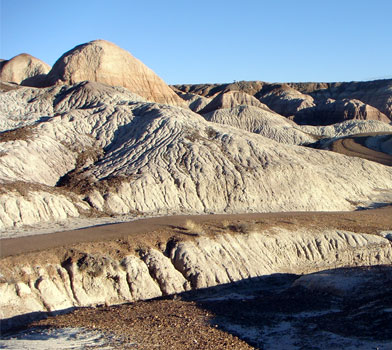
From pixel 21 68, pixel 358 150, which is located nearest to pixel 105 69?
pixel 358 150

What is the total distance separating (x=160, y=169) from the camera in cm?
3850

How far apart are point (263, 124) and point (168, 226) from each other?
5770 centimetres

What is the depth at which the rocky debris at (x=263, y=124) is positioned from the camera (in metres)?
77.2

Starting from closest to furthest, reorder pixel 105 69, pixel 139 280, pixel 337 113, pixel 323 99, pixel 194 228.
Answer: pixel 139 280
pixel 194 228
pixel 105 69
pixel 337 113
pixel 323 99

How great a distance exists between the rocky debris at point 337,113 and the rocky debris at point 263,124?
69.7ft

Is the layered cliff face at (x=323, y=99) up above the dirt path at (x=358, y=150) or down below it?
above

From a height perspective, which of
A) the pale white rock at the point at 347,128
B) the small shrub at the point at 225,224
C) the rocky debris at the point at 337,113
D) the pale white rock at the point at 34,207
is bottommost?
the small shrub at the point at 225,224

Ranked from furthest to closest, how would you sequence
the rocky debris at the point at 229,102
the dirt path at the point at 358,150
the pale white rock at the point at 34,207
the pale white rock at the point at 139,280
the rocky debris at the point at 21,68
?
the rocky debris at the point at 229,102
the rocky debris at the point at 21,68
the dirt path at the point at 358,150
the pale white rock at the point at 34,207
the pale white rock at the point at 139,280

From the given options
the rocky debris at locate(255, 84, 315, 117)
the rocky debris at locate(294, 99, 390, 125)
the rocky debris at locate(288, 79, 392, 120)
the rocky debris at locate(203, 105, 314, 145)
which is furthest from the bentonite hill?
the rocky debris at locate(288, 79, 392, 120)

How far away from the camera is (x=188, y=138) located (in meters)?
42.6

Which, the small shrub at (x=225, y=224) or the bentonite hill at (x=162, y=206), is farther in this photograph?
the small shrub at (x=225, y=224)

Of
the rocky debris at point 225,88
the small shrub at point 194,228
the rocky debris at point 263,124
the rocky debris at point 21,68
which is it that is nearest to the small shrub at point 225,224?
the small shrub at point 194,228

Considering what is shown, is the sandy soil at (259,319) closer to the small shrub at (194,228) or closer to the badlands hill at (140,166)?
the small shrub at (194,228)

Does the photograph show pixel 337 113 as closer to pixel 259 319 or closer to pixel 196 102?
pixel 196 102
